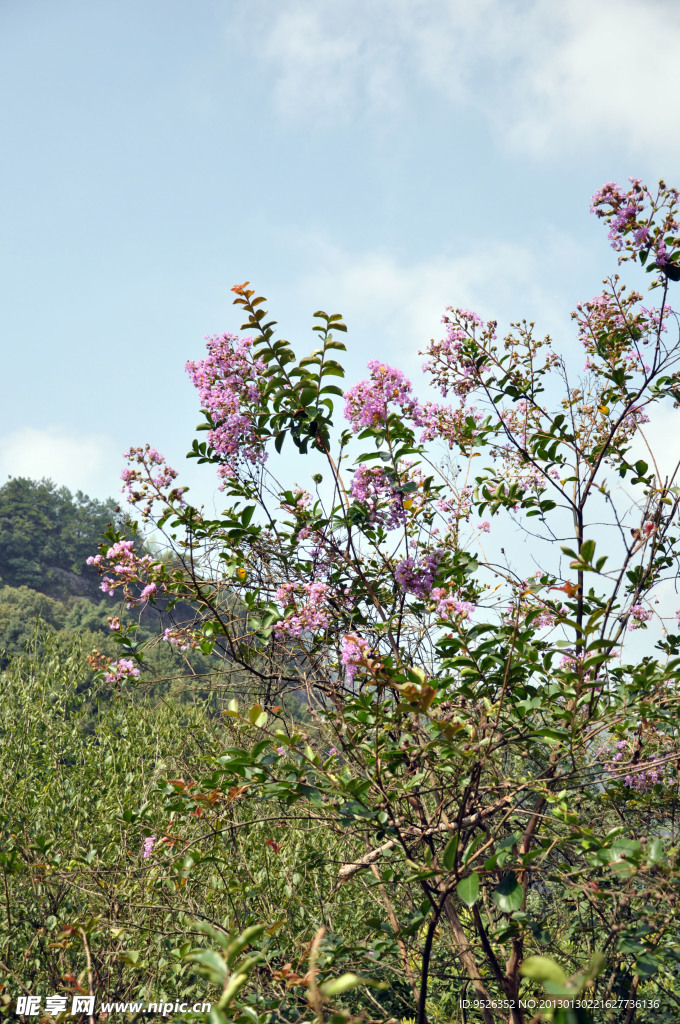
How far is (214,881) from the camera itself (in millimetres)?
4262

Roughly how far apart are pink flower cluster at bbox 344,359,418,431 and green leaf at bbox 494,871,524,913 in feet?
4.79

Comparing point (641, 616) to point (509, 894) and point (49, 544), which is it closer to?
point (509, 894)

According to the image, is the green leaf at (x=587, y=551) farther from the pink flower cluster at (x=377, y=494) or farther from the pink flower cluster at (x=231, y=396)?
the pink flower cluster at (x=231, y=396)

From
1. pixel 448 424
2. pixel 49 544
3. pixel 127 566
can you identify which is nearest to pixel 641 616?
pixel 448 424

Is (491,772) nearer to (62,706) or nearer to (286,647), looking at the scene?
(286,647)

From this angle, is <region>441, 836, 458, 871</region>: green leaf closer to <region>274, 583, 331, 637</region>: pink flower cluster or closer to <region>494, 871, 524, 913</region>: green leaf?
<region>494, 871, 524, 913</region>: green leaf

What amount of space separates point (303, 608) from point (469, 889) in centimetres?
113

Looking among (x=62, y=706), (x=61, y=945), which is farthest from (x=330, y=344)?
(x=62, y=706)

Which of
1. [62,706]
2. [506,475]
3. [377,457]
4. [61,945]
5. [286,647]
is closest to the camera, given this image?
[377,457]

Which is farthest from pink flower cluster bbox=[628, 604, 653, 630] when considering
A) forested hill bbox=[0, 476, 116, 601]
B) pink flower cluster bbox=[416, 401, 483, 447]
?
forested hill bbox=[0, 476, 116, 601]

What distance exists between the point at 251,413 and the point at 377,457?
69 cm

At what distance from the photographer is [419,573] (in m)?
2.42

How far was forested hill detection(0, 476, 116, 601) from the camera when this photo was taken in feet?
197

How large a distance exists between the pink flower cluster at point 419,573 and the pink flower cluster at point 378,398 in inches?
20.5
